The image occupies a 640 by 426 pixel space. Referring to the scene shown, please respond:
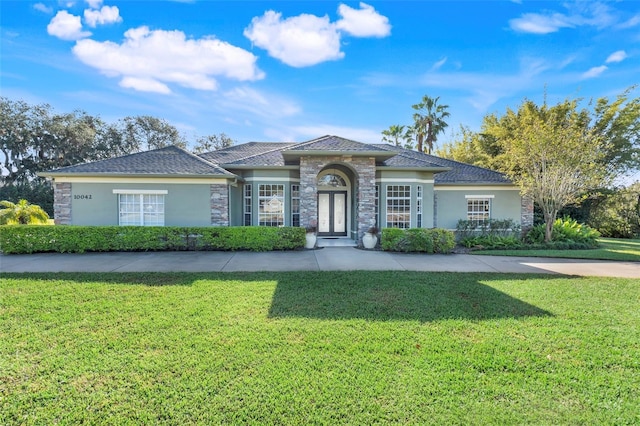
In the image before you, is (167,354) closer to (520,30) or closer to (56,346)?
(56,346)

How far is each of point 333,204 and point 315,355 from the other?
1227 centimetres

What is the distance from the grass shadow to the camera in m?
5.13

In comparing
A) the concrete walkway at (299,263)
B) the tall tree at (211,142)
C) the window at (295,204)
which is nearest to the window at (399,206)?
→ the concrete walkway at (299,263)

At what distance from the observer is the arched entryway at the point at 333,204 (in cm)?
1570

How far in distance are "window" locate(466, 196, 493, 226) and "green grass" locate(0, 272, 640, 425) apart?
9.49 m

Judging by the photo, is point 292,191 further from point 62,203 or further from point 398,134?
point 398,134

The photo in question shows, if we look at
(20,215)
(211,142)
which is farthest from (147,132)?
(20,215)

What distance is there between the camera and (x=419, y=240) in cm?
1148

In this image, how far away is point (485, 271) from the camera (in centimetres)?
854

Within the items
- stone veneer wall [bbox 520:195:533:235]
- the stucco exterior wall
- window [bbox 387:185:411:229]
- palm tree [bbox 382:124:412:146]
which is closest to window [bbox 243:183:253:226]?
window [bbox 387:185:411:229]

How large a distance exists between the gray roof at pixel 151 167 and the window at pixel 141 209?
1.07m

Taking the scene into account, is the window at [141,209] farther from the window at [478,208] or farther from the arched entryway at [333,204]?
the window at [478,208]

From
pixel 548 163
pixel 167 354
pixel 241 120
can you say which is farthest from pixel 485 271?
pixel 241 120

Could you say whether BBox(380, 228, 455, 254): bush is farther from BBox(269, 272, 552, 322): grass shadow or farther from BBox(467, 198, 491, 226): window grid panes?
BBox(467, 198, 491, 226): window grid panes
